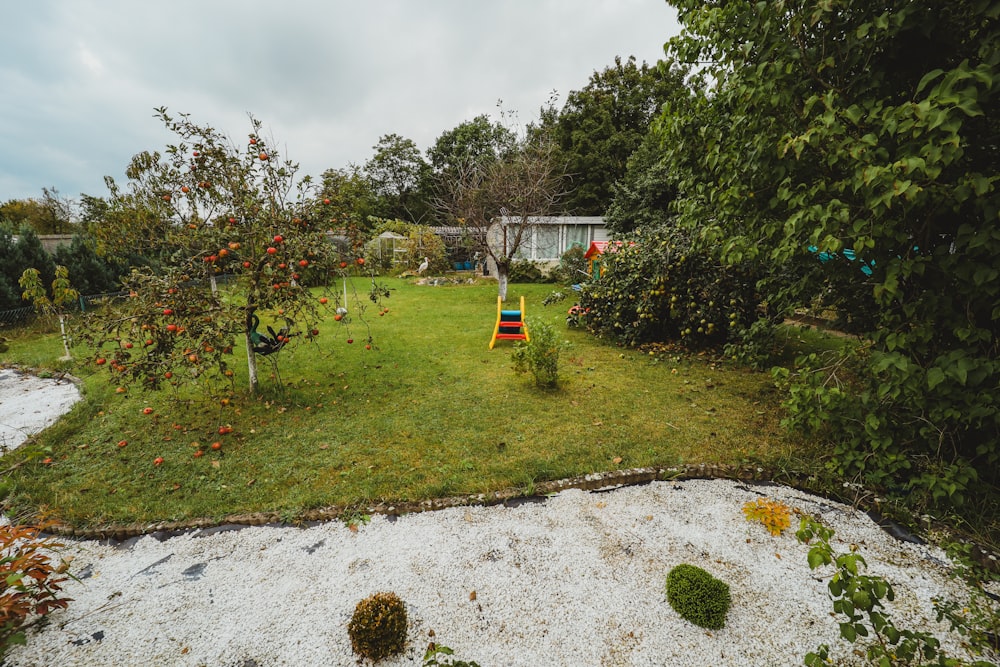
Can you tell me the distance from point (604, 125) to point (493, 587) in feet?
88.7

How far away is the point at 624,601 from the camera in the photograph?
248 cm

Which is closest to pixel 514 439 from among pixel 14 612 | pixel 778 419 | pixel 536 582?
pixel 536 582

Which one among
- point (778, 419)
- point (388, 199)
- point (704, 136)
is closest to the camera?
point (704, 136)

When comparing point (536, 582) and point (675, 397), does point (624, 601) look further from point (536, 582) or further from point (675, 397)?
point (675, 397)

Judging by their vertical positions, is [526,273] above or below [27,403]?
above

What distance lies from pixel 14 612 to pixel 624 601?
137 inches

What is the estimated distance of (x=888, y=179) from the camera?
7.07 feet

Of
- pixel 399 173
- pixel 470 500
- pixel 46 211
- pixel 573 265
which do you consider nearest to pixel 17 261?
pixel 470 500

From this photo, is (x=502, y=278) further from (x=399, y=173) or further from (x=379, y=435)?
(x=399, y=173)

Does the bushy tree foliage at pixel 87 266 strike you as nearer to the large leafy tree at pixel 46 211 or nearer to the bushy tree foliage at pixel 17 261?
the bushy tree foliage at pixel 17 261

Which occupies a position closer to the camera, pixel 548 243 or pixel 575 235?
pixel 575 235

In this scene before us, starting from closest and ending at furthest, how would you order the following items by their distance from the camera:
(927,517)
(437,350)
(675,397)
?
(927,517), (675,397), (437,350)

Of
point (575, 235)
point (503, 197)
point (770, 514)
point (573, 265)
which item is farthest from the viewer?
point (575, 235)

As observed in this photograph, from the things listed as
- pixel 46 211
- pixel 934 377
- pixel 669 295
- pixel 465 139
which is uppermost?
pixel 465 139
